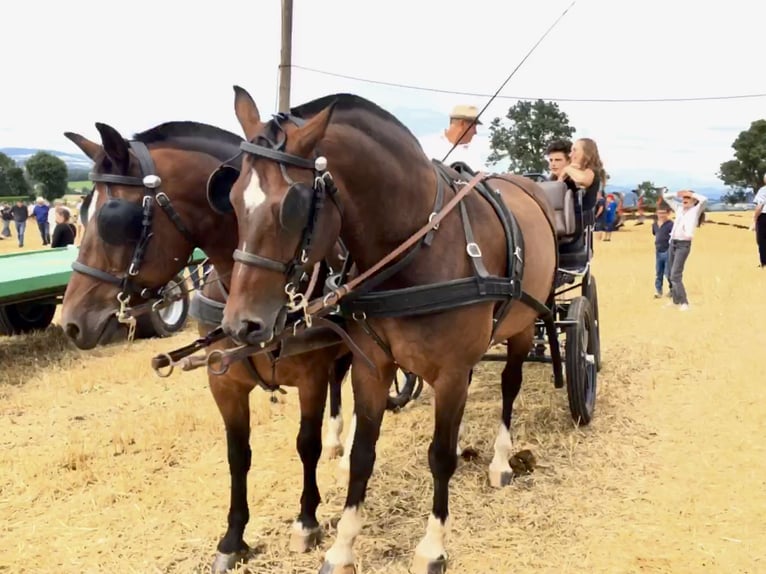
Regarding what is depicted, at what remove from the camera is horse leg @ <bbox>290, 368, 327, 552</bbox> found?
9.77 feet

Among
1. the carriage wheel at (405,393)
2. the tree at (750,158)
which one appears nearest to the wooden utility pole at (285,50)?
the carriage wheel at (405,393)

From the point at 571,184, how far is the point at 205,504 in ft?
10.5

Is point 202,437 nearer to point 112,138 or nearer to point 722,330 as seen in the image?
point 112,138

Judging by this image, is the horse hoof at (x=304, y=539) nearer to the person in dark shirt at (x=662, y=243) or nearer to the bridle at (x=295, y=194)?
the bridle at (x=295, y=194)

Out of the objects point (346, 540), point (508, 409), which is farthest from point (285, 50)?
point (346, 540)

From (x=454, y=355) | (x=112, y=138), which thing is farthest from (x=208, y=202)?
(x=454, y=355)

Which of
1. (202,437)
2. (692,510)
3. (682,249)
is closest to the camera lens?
(692,510)

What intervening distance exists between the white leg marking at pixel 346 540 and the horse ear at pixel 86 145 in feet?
5.96

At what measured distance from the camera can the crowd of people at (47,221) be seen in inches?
429

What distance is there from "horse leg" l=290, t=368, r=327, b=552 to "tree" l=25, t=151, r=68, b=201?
65109mm

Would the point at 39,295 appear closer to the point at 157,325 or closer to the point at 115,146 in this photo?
the point at 157,325

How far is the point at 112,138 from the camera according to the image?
2289 millimetres

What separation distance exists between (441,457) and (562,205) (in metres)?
2.33

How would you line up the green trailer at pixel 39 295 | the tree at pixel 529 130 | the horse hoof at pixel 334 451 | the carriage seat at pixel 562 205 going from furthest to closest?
the tree at pixel 529 130
the green trailer at pixel 39 295
the carriage seat at pixel 562 205
the horse hoof at pixel 334 451
